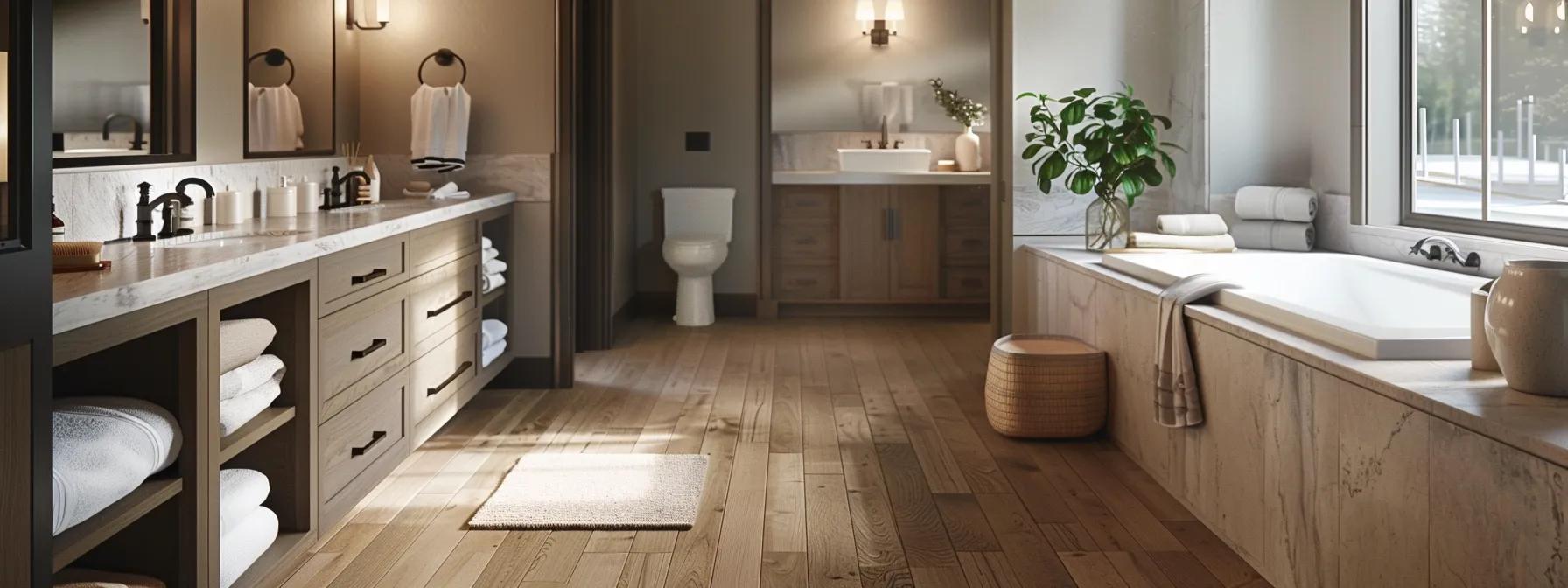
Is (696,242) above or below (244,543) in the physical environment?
above

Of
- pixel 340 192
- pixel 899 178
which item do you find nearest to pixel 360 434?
pixel 340 192

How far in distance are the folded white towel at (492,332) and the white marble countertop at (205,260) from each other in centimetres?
82

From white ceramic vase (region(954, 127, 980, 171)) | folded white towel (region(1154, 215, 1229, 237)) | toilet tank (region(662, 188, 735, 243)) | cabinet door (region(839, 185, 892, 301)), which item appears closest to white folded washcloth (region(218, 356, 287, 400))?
folded white towel (region(1154, 215, 1229, 237))

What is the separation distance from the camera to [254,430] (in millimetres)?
2396

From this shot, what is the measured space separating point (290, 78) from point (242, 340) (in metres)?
1.66

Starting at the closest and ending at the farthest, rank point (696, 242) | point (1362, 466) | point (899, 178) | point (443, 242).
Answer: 1. point (1362, 466)
2. point (443, 242)
3. point (696, 242)
4. point (899, 178)

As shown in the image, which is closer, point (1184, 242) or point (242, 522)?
point (242, 522)

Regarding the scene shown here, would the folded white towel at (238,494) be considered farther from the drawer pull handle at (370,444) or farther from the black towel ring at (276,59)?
the black towel ring at (276,59)

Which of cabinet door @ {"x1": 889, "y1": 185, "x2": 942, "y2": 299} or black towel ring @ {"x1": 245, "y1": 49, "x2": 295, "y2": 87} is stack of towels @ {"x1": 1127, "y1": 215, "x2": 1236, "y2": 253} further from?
black towel ring @ {"x1": 245, "y1": 49, "x2": 295, "y2": 87}

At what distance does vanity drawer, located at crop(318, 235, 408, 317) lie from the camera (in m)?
2.75

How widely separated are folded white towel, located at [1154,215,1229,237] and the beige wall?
285cm

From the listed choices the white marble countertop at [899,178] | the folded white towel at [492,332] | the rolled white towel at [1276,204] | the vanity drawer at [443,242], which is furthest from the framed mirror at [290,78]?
the rolled white towel at [1276,204]

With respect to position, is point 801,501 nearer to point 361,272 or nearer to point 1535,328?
point 361,272

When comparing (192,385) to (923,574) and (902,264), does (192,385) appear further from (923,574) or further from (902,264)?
(902,264)
